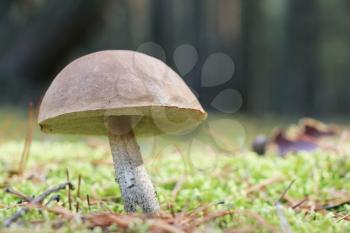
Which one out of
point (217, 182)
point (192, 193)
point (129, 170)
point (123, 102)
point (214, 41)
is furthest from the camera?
point (214, 41)

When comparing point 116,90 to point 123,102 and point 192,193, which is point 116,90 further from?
point 192,193

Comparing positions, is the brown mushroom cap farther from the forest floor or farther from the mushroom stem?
the forest floor

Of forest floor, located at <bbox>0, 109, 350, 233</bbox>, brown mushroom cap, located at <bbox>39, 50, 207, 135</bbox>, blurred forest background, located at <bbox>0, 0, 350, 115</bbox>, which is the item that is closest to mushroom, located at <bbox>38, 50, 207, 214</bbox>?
brown mushroom cap, located at <bbox>39, 50, 207, 135</bbox>

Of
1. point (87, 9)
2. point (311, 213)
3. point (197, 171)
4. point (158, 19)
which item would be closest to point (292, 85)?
point (158, 19)

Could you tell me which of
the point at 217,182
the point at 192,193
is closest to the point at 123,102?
the point at 192,193

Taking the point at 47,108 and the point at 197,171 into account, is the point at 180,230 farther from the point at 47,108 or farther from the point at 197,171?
the point at 197,171

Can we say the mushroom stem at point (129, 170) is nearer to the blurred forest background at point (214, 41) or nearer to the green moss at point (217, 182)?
the green moss at point (217, 182)

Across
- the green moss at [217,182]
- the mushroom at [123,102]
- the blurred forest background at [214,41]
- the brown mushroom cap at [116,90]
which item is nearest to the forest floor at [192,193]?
the green moss at [217,182]
